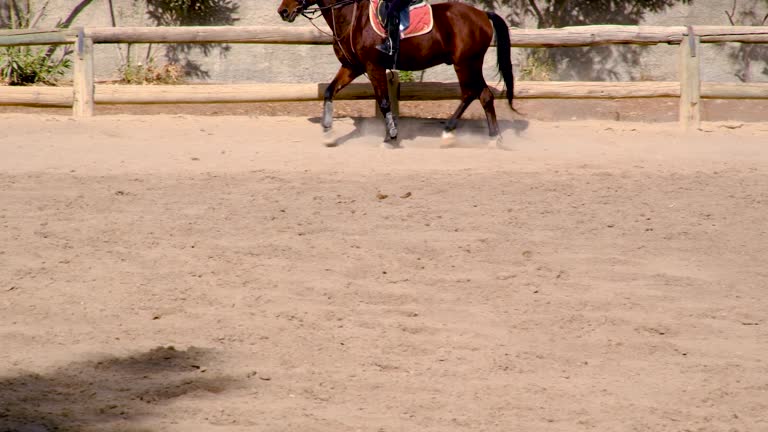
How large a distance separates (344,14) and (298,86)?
3.60 ft

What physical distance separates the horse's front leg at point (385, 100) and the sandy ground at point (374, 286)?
34 centimetres

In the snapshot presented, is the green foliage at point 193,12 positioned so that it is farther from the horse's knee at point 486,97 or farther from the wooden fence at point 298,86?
the horse's knee at point 486,97

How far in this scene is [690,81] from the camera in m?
11.1

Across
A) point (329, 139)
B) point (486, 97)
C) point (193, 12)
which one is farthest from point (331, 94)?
point (193, 12)

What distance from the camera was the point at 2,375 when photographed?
5207 mm

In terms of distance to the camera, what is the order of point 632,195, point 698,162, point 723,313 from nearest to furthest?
point 723,313 → point 632,195 → point 698,162

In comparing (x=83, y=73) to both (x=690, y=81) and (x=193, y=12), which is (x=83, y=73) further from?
(x=690, y=81)

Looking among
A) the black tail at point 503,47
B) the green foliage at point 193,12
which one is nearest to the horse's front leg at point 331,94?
the black tail at point 503,47

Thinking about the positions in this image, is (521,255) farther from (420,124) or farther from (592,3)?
(592,3)

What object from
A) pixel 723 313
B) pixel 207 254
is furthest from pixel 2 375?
pixel 723 313

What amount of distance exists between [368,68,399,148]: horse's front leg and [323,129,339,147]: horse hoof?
52 centimetres

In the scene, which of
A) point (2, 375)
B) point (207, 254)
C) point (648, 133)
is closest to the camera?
point (2, 375)

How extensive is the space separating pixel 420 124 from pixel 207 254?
468 centimetres

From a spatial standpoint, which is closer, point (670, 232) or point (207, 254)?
point (207, 254)
